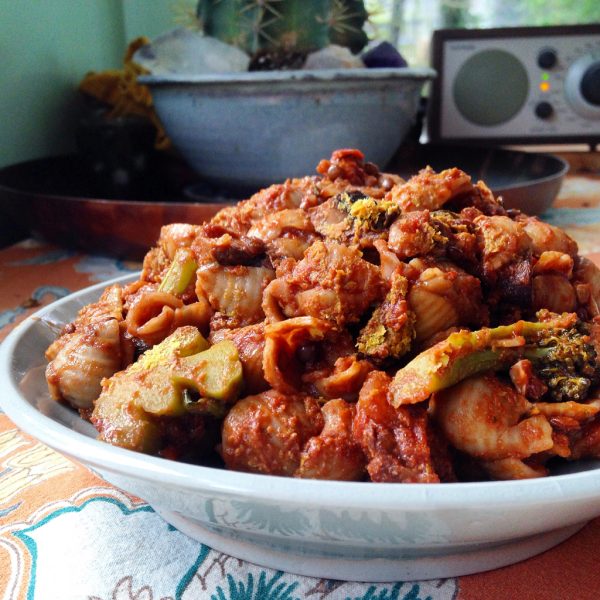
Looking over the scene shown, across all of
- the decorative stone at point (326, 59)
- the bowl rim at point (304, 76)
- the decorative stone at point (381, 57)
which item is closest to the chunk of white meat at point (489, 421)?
the bowl rim at point (304, 76)

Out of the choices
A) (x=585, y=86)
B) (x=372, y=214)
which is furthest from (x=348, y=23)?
(x=372, y=214)

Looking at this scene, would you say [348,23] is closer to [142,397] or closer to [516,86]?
[516,86]

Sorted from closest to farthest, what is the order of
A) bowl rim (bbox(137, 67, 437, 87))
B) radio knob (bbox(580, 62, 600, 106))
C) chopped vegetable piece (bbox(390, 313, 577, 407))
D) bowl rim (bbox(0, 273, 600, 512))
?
bowl rim (bbox(0, 273, 600, 512))
chopped vegetable piece (bbox(390, 313, 577, 407))
bowl rim (bbox(137, 67, 437, 87))
radio knob (bbox(580, 62, 600, 106))

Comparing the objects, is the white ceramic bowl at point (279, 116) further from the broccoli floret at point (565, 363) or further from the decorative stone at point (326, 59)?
the broccoli floret at point (565, 363)

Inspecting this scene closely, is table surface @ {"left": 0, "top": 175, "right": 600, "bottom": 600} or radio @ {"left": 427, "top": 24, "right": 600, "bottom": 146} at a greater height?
radio @ {"left": 427, "top": 24, "right": 600, "bottom": 146}

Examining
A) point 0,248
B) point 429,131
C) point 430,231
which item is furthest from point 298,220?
point 429,131

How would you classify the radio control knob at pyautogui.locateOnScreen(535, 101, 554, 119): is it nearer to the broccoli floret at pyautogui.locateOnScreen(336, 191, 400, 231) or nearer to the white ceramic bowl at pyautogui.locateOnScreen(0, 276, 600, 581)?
the broccoli floret at pyautogui.locateOnScreen(336, 191, 400, 231)

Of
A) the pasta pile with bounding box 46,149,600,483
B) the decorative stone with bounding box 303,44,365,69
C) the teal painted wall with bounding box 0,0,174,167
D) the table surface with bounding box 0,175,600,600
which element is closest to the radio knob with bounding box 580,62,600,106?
the decorative stone with bounding box 303,44,365,69

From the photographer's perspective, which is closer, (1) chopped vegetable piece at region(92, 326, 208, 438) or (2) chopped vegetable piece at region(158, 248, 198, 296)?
(1) chopped vegetable piece at region(92, 326, 208, 438)
